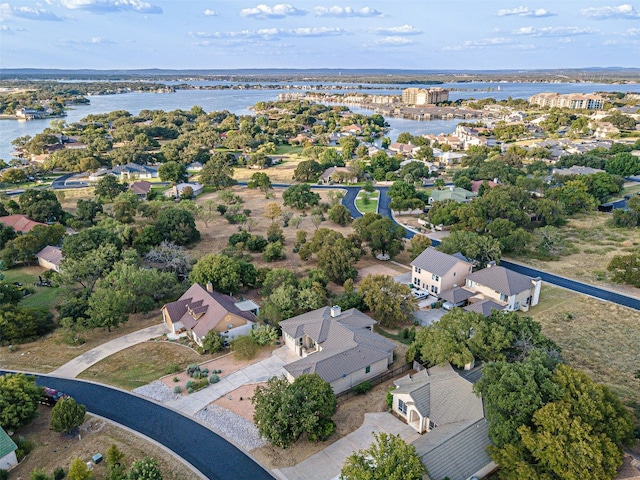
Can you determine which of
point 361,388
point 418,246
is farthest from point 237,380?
point 418,246

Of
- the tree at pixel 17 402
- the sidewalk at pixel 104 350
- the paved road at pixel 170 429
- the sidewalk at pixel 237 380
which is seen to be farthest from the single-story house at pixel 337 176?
the tree at pixel 17 402

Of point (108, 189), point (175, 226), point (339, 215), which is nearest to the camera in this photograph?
point (175, 226)

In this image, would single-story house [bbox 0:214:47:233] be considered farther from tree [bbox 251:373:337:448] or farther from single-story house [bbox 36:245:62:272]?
tree [bbox 251:373:337:448]

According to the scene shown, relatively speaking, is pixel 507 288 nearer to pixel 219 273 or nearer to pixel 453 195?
pixel 219 273

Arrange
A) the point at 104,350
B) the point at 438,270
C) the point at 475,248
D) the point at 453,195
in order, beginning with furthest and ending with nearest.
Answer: the point at 453,195 → the point at 475,248 → the point at 438,270 → the point at 104,350


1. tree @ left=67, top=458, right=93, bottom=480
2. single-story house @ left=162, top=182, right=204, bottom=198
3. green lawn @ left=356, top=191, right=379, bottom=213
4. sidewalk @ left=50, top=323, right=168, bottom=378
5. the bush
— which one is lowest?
sidewalk @ left=50, top=323, right=168, bottom=378

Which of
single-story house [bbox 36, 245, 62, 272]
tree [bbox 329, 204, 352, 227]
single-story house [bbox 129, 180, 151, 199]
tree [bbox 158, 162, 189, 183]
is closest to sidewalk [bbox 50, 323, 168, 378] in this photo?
single-story house [bbox 36, 245, 62, 272]

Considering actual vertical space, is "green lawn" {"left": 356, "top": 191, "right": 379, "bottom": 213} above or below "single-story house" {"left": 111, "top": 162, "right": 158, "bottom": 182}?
below

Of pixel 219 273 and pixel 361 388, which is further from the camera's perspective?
pixel 219 273
